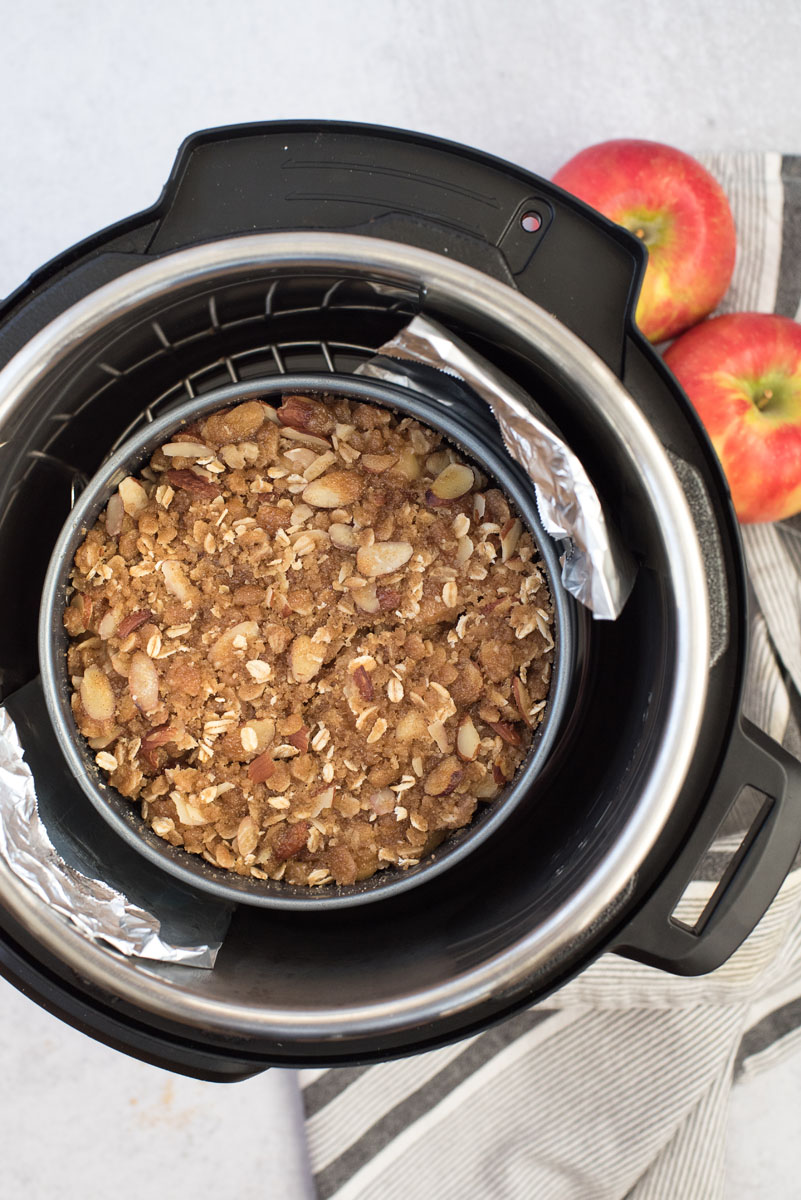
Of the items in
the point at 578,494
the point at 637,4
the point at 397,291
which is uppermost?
the point at 637,4

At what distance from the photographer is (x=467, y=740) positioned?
30.9 inches

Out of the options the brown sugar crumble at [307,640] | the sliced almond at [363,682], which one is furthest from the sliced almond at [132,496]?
the sliced almond at [363,682]

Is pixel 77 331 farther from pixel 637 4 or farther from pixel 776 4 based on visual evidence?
pixel 776 4

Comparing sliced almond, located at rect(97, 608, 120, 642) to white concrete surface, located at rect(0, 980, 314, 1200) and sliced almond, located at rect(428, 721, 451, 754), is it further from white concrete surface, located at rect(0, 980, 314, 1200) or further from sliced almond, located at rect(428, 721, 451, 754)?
white concrete surface, located at rect(0, 980, 314, 1200)

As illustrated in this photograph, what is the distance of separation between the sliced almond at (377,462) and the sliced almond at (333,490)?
0.6 inches

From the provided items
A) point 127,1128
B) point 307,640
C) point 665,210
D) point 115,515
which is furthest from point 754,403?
point 127,1128

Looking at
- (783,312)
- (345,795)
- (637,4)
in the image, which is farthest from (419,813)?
(637,4)

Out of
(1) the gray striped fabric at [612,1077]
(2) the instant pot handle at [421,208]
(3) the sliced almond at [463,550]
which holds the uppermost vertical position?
(2) the instant pot handle at [421,208]

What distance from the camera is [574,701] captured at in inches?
33.4

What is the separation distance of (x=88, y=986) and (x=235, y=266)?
55 cm

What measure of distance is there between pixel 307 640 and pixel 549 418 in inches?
10.7

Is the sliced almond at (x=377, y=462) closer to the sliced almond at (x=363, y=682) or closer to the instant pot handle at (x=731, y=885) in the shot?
the sliced almond at (x=363, y=682)

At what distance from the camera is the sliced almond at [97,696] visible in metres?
0.77

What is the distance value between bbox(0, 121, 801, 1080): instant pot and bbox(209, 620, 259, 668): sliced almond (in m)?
0.19
